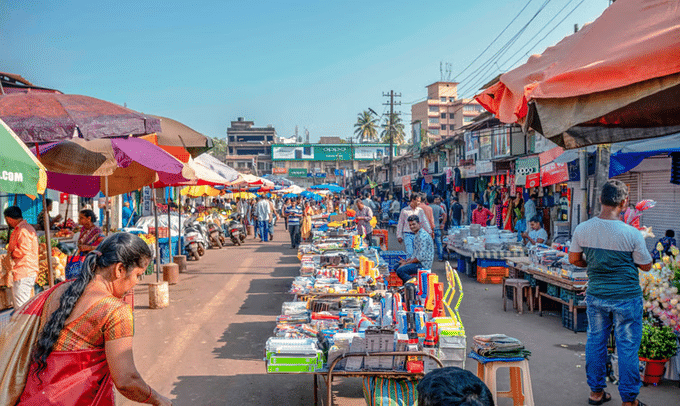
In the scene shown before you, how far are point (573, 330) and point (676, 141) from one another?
11.4 ft

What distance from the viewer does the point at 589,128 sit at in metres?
4.11

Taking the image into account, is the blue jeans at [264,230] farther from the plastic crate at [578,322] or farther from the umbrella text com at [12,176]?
the umbrella text com at [12,176]

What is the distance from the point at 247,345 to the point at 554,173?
928 cm

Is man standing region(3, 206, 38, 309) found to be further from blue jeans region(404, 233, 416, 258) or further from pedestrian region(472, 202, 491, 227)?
pedestrian region(472, 202, 491, 227)

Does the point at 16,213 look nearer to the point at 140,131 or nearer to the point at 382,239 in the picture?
the point at 140,131

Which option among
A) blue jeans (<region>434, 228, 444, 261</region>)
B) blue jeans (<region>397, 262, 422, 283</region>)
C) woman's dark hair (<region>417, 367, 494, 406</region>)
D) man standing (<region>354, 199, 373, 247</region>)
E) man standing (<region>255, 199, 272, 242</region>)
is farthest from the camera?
man standing (<region>255, 199, 272, 242</region>)

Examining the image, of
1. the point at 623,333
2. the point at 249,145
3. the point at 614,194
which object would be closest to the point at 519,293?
the point at 623,333

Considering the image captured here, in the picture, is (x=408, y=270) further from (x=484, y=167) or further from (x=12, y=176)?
(x=484, y=167)

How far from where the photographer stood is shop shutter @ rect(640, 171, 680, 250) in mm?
10734

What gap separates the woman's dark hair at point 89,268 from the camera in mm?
2502

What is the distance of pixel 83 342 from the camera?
2555mm

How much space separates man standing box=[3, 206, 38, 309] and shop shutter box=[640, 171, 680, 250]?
40.2 ft

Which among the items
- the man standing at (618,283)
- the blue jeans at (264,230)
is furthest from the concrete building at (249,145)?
the man standing at (618,283)

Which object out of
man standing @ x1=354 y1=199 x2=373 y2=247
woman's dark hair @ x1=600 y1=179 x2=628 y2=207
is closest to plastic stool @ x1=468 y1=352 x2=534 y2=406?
woman's dark hair @ x1=600 y1=179 x2=628 y2=207
